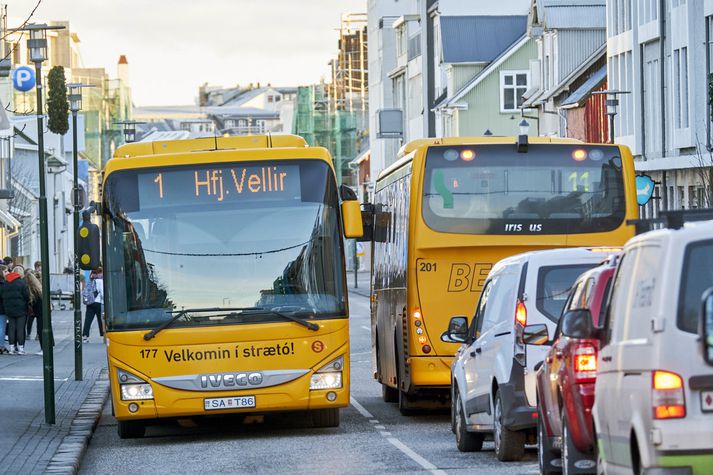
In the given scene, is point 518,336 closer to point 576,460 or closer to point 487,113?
point 576,460

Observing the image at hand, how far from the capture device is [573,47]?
64.7 m

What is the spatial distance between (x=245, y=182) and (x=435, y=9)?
6655 cm

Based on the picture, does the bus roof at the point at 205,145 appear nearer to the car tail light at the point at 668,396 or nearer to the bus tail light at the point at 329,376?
the bus tail light at the point at 329,376

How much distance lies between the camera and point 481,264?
20297 millimetres

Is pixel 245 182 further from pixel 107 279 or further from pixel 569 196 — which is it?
pixel 569 196

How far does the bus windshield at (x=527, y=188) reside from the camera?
802 inches

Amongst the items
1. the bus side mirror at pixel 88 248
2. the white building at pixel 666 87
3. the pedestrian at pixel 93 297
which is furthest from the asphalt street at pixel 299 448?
the pedestrian at pixel 93 297

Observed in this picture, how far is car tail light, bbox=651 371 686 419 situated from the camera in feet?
28.2

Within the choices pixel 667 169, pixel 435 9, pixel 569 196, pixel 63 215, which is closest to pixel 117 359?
pixel 569 196

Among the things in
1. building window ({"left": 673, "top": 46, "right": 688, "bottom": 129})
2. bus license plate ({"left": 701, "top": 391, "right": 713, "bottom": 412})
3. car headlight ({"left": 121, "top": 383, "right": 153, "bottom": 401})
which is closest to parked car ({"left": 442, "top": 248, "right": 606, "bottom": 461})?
car headlight ({"left": 121, "top": 383, "right": 153, "bottom": 401})

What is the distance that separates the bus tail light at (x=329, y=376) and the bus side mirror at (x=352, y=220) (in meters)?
1.28

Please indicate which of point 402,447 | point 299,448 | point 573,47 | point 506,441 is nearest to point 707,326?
point 506,441

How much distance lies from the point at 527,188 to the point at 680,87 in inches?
1015

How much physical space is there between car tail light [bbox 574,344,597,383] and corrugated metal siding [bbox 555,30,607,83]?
2116 inches
